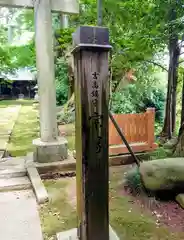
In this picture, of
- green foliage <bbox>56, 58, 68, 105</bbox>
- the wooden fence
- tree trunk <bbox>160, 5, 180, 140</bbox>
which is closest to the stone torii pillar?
the wooden fence

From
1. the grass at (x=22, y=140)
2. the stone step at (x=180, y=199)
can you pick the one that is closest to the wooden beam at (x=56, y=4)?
the grass at (x=22, y=140)

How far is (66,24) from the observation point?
9.85 metres

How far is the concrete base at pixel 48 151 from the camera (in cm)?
491

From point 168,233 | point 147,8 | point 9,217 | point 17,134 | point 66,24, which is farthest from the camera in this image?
point 66,24

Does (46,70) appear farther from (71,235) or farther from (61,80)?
(61,80)

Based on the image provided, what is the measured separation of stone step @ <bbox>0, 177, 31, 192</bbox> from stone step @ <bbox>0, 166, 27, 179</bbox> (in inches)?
3.5

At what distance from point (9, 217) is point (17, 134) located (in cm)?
606

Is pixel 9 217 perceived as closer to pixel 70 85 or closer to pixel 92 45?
pixel 92 45

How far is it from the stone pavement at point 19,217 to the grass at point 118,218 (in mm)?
119

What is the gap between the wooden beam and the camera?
4.72 meters

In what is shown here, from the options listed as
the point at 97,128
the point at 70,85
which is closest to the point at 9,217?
the point at 97,128

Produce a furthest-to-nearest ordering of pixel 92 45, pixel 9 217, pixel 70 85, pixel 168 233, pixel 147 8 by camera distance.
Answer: pixel 70 85
pixel 147 8
pixel 9 217
pixel 168 233
pixel 92 45

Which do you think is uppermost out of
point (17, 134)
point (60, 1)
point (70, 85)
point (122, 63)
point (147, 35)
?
point (60, 1)

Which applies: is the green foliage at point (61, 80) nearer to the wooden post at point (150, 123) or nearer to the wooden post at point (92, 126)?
the wooden post at point (150, 123)
